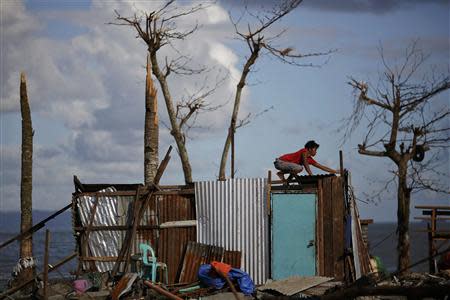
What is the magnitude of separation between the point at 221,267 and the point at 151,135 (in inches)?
274

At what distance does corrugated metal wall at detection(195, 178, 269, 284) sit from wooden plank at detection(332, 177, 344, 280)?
1.63 meters

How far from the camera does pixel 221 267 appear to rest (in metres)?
18.5

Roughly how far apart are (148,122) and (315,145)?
6584mm

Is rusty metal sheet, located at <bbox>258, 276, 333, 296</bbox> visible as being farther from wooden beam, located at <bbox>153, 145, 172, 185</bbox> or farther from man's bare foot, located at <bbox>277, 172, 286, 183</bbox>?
wooden beam, located at <bbox>153, 145, 172, 185</bbox>

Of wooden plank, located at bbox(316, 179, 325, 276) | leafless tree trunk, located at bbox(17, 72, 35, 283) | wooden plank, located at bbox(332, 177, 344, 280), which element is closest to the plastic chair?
wooden plank, located at bbox(316, 179, 325, 276)

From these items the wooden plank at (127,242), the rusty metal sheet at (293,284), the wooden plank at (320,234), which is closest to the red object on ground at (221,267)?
the rusty metal sheet at (293,284)

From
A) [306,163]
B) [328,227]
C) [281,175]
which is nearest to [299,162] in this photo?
[306,163]

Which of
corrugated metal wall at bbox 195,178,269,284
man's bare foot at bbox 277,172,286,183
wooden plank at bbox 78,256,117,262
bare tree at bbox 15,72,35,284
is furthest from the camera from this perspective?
bare tree at bbox 15,72,35,284

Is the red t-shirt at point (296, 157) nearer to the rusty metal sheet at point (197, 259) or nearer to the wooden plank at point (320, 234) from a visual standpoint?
the wooden plank at point (320, 234)

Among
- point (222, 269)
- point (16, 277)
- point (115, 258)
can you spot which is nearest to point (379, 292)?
point (222, 269)

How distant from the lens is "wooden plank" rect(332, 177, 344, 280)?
19.5 m

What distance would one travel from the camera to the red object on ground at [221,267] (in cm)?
→ 1830

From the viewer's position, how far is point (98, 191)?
20.6 meters

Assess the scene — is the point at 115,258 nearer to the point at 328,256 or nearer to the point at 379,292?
the point at 328,256
